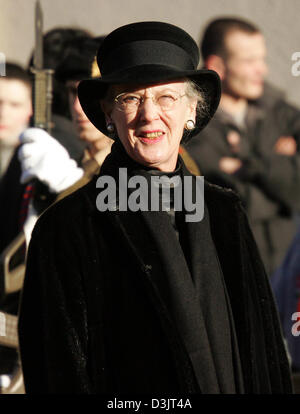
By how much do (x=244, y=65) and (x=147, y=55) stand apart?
3.26 metres

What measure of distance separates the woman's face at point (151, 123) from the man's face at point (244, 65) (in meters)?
3.11

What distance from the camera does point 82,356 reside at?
11.0 feet

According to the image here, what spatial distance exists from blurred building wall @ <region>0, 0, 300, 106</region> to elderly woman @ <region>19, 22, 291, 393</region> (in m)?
3.30

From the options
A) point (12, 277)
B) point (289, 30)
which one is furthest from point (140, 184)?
point (289, 30)

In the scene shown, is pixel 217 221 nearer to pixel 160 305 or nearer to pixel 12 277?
pixel 160 305

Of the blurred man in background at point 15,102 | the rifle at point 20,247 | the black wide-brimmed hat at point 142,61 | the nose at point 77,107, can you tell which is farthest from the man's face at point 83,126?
the black wide-brimmed hat at point 142,61

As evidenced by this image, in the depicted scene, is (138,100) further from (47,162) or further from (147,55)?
(47,162)

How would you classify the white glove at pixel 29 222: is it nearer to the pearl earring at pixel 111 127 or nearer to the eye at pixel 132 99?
the pearl earring at pixel 111 127

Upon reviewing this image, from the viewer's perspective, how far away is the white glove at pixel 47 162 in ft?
17.6

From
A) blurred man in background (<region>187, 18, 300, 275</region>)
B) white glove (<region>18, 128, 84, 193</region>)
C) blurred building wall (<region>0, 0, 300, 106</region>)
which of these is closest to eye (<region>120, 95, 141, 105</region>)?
white glove (<region>18, 128, 84, 193</region>)

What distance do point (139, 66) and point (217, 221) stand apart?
0.58 meters

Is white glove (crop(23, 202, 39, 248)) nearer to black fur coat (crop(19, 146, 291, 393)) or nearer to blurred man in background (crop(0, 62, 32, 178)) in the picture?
blurred man in background (crop(0, 62, 32, 178))

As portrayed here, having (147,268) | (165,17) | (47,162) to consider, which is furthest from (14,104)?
(147,268)

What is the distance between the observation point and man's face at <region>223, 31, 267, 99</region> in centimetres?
666
